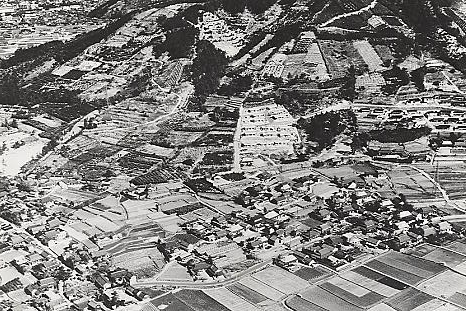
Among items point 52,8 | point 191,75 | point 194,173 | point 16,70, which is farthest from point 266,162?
point 52,8

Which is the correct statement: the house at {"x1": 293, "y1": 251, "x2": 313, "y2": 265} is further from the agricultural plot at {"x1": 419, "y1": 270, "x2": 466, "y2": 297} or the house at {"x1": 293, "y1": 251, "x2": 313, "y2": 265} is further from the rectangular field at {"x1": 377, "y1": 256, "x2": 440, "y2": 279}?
the agricultural plot at {"x1": 419, "y1": 270, "x2": 466, "y2": 297}

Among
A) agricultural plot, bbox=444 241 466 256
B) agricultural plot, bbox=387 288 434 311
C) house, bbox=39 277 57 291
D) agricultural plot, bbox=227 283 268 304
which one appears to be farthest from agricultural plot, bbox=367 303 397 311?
house, bbox=39 277 57 291

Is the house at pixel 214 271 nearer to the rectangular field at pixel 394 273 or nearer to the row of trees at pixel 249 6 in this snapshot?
the rectangular field at pixel 394 273

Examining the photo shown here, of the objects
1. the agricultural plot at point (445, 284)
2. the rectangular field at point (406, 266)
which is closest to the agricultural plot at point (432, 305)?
the agricultural plot at point (445, 284)

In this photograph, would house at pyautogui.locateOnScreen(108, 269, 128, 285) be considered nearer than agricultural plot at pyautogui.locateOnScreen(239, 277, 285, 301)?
No

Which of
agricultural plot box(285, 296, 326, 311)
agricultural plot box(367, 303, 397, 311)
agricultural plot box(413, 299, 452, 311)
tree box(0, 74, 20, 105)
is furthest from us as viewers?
tree box(0, 74, 20, 105)

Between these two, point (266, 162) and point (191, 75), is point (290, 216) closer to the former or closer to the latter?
A: point (266, 162)

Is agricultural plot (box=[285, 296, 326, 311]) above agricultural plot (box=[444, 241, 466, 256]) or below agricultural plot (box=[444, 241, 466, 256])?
below
